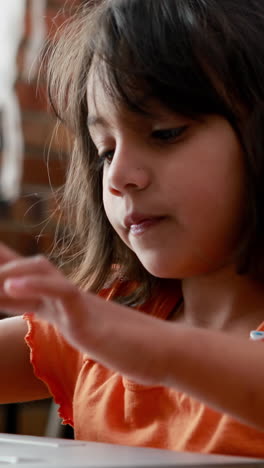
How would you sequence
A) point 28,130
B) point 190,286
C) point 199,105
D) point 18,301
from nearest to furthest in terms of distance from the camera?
point 18,301 → point 199,105 → point 190,286 → point 28,130

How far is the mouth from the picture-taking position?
0.77m

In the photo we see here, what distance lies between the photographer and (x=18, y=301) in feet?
1.77

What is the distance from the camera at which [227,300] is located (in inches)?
33.4

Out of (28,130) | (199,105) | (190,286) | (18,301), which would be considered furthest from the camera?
(28,130)

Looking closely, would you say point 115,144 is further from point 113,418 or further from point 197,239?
point 113,418

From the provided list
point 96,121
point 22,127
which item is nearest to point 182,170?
point 96,121

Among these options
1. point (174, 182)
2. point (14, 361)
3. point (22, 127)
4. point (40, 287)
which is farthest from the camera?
point (22, 127)

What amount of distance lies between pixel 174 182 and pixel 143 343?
0.24 metres

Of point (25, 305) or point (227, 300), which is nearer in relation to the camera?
point (25, 305)

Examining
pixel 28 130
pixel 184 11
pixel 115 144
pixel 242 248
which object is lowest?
pixel 28 130

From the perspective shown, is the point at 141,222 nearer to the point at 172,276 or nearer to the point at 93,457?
the point at 172,276

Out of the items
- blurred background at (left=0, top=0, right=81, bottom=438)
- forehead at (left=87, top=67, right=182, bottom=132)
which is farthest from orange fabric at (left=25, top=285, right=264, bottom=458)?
blurred background at (left=0, top=0, right=81, bottom=438)

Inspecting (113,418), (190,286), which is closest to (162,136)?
(190,286)

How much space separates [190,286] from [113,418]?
0.16 meters
